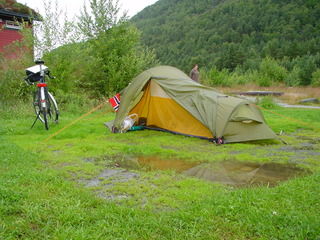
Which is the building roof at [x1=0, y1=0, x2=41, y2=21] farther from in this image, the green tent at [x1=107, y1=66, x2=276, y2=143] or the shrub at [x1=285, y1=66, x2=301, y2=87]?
the shrub at [x1=285, y1=66, x2=301, y2=87]

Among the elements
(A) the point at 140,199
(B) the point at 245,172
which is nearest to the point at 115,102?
(B) the point at 245,172

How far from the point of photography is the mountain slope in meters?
54.6

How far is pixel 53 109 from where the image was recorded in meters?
7.58

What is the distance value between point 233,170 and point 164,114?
3.05 m

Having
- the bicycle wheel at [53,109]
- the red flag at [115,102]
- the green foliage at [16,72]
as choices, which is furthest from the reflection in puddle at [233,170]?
the green foliage at [16,72]

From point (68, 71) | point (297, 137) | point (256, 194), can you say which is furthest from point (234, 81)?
point (256, 194)

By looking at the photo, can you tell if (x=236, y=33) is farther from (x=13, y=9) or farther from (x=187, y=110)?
(x=187, y=110)

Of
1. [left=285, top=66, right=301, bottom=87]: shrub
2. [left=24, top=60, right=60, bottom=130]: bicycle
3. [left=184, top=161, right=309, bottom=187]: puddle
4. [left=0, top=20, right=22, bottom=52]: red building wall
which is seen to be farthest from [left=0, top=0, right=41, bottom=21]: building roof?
[left=285, top=66, right=301, bottom=87]: shrub

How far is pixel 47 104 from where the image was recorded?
709 centimetres

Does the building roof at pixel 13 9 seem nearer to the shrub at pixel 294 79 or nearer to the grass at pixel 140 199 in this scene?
the grass at pixel 140 199

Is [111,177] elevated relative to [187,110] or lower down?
lower down

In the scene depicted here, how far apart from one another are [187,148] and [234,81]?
2215 cm

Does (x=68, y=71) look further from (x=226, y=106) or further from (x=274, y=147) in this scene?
(x=274, y=147)

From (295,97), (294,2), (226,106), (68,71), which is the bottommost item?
(295,97)
